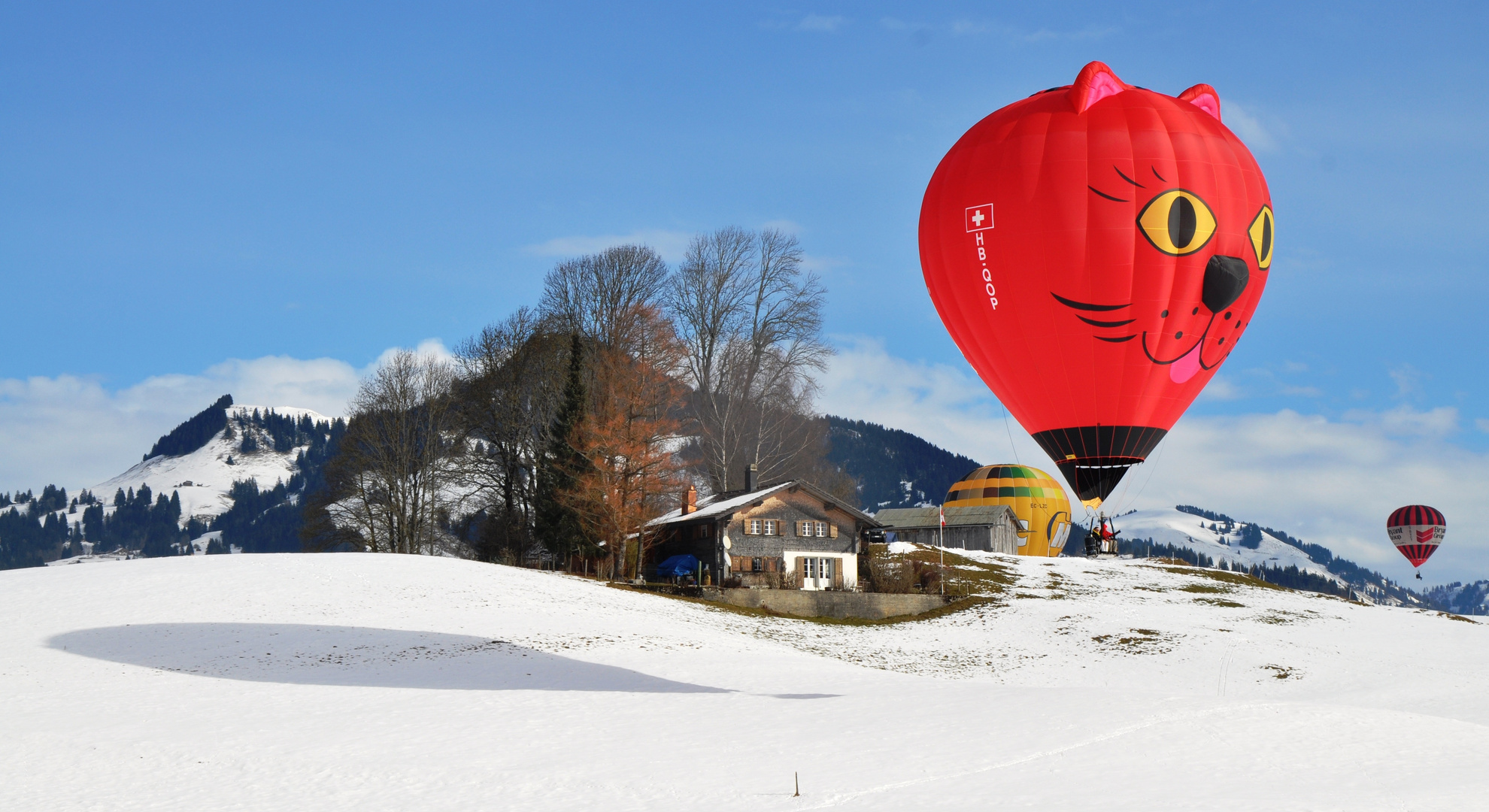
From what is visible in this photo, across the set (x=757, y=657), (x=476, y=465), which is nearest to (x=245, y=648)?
(x=757, y=657)

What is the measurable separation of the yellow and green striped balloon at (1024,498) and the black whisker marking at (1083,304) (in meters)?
54.2

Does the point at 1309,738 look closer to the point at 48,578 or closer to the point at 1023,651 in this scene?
the point at 1023,651

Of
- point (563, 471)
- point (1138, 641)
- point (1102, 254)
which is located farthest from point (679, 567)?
point (1102, 254)

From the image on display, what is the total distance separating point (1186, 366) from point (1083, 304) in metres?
3.37

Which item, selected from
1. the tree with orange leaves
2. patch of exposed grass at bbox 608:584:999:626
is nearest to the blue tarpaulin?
the tree with orange leaves

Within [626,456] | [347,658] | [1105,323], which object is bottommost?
[347,658]

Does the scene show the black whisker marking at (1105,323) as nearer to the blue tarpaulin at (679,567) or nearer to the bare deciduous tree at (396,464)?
the blue tarpaulin at (679,567)

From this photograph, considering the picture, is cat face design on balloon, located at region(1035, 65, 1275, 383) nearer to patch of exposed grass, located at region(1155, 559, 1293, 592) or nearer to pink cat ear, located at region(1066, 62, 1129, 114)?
pink cat ear, located at region(1066, 62, 1129, 114)

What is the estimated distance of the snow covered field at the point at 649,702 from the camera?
16.5m

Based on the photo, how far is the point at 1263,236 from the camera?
28.4 m

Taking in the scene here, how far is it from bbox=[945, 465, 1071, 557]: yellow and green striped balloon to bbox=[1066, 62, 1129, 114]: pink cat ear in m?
54.5

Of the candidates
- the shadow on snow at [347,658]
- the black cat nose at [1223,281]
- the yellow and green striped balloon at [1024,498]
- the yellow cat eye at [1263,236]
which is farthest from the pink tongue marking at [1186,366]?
the yellow and green striped balloon at [1024,498]

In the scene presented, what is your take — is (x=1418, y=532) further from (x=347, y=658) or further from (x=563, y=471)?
(x=347, y=658)

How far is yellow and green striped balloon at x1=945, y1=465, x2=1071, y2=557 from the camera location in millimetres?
80438
